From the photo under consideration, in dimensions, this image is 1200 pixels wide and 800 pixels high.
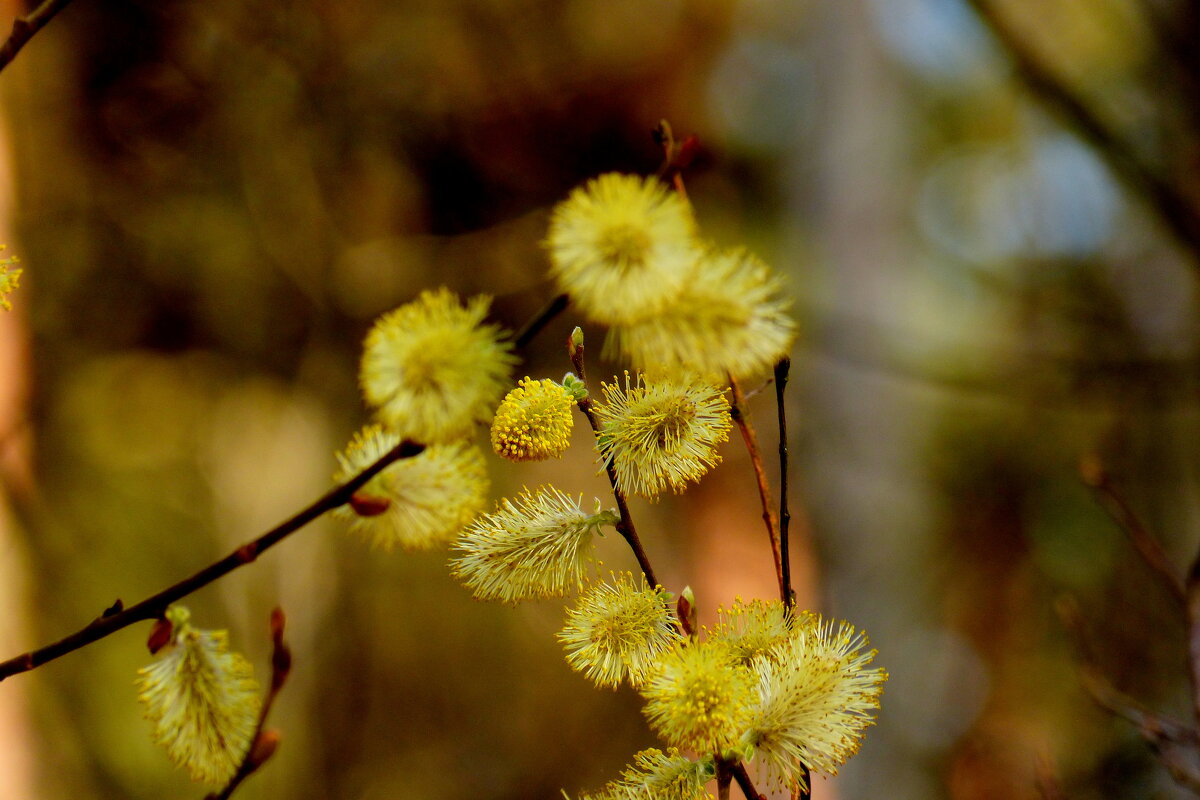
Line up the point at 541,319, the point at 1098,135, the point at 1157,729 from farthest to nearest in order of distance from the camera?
the point at 1098,135 < the point at 1157,729 < the point at 541,319

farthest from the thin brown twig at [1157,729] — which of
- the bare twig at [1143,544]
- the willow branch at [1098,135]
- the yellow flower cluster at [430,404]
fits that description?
the willow branch at [1098,135]

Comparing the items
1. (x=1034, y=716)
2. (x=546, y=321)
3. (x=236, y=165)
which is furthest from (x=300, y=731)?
(x=1034, y=716)

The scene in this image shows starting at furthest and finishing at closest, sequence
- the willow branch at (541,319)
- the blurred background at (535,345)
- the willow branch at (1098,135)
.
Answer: the blurred background at (535,345) → the willow branch at (1098,135) → the willow branch at (541,319)

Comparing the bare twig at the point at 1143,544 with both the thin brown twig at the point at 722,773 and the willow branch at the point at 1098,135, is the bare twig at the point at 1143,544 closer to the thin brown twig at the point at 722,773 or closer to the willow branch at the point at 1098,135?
the thin brown twig at the point at 722,773

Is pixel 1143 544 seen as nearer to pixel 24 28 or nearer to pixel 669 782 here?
pixel 669 782

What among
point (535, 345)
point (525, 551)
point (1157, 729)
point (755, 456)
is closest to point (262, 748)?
Result: point (525, 551)

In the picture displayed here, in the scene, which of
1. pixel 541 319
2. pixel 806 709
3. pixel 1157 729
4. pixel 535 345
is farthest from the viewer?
pixel 535 345
